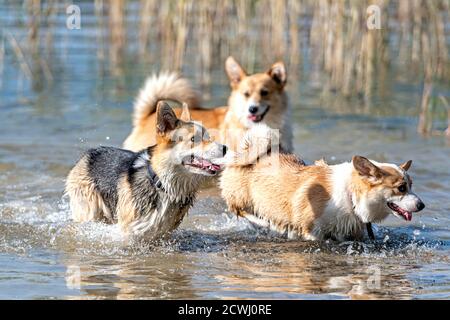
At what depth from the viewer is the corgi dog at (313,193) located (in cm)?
538

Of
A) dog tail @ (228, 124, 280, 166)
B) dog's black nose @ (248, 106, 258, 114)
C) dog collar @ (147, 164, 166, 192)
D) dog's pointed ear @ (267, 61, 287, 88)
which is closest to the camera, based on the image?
dog collar @ (147, 164, 166, 192)

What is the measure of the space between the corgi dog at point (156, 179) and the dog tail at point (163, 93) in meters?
1.88

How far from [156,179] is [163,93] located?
92.5 inches

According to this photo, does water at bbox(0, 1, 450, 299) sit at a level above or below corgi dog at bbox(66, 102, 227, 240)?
below

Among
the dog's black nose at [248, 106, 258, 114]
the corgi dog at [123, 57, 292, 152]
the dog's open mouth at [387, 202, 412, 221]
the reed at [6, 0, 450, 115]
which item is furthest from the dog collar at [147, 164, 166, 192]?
Result: the reed at [6, 0, 450, 115]

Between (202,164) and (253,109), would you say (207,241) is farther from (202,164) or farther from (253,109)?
(253,109)

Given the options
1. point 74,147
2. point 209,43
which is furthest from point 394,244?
point 209,43

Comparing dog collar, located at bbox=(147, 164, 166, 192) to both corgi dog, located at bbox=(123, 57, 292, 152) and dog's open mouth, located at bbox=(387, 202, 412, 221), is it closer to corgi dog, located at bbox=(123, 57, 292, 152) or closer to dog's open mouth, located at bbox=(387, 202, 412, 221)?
dog's open mouth, located at bbox=(387, 202, 412, 221)

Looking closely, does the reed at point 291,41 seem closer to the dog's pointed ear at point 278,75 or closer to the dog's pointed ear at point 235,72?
the dog's pointed ear at point 235,72

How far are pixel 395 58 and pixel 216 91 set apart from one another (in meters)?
3.43

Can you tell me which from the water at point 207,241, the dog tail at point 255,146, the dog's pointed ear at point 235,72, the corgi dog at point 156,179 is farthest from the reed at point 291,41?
the corgi dog at point 156,179

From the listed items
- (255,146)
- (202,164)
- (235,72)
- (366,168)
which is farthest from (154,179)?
(235,72)

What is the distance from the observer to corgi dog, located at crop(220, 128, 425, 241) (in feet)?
17.7

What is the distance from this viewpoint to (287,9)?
1216cm
